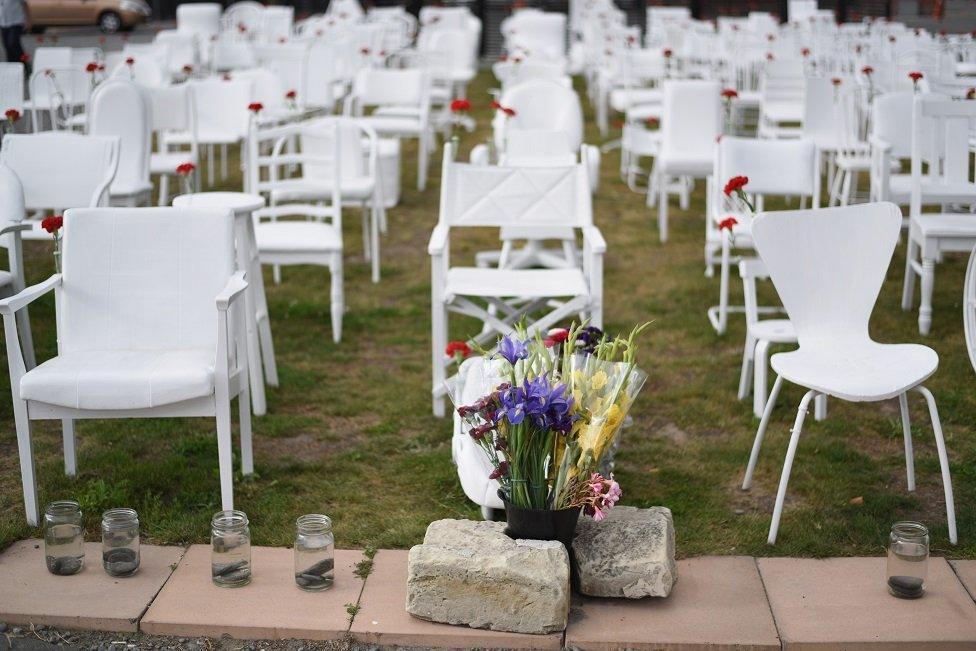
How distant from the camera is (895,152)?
6.72m

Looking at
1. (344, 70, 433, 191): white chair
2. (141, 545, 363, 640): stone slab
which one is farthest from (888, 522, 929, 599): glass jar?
(344, 70, 433, 191): white chair

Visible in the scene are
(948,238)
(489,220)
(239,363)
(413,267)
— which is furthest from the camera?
(413,267)

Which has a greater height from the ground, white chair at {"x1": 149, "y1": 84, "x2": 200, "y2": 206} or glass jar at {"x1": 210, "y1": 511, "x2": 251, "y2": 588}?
white chair at {"x1": 149, "y1": 84, "x2": 200, "y2": 206}

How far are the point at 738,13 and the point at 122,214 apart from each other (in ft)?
56.7

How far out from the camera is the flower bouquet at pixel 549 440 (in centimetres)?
312

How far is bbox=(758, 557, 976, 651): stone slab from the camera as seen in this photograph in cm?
299

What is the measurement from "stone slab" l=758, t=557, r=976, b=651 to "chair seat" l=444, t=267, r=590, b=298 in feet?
4.71

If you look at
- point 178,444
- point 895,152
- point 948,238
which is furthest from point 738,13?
point 178,444

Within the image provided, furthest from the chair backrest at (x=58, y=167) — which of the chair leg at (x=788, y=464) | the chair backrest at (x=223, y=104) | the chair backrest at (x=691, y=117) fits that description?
the chair backrest at (x=691, y=117)

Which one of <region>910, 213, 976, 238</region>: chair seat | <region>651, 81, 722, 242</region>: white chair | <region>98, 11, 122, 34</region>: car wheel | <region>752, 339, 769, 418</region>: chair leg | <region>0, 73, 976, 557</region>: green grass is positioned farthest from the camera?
<region>98, 11, 122, 34</region>: car wheel

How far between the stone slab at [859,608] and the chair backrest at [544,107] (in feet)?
14.6

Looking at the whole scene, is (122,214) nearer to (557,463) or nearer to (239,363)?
(239,363)

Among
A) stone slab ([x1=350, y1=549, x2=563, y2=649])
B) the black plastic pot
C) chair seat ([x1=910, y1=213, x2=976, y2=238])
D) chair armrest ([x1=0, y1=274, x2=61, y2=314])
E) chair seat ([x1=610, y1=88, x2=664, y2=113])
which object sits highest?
chair seat ([x1=610, y1=88, x2=664, y2=113])

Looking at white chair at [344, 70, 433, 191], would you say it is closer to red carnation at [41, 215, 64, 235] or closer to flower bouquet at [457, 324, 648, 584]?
red carnation at [41, 215, 64, 235]
